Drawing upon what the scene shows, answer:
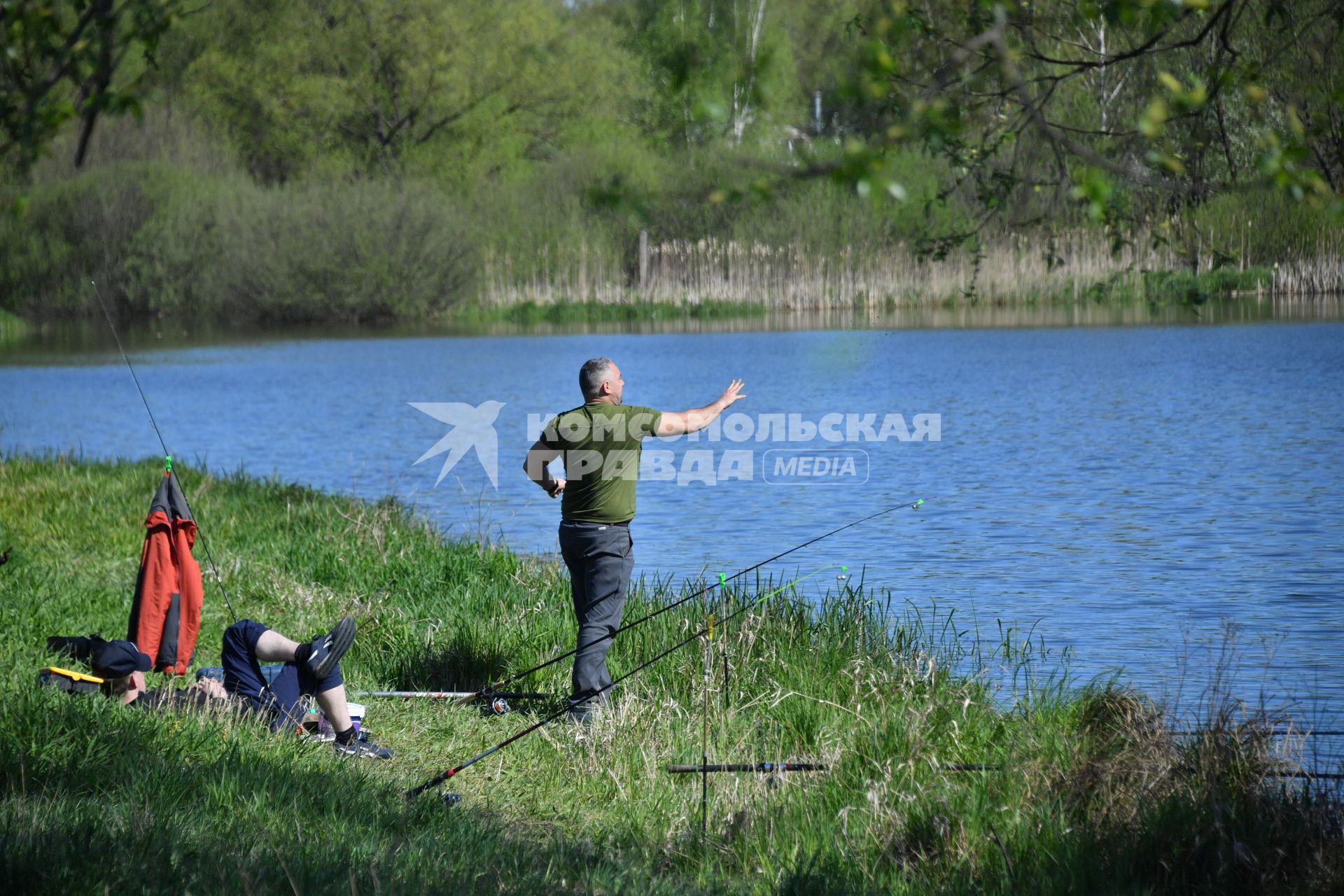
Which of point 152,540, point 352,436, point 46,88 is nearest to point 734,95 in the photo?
point 46,88

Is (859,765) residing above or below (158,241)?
below

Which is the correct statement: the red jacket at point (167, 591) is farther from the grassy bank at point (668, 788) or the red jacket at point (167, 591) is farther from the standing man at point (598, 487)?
the standing man at point (598, 487)

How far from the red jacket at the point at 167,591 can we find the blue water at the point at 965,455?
4.74 metres

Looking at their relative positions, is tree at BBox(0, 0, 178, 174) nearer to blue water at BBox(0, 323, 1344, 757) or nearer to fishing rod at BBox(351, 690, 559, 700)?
fishing rod at BBox(351, 690, 559, 700)

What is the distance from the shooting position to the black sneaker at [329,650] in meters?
6.59

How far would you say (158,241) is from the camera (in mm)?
48156

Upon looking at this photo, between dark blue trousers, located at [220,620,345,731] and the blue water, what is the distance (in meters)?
4.22

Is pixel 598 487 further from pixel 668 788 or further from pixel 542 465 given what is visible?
pixel 668 788

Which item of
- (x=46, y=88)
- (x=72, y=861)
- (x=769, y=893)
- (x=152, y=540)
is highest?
(x=46, y=88)

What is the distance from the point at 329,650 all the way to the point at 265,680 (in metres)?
0.53

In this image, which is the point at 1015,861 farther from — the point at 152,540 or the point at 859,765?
the point at 152,540

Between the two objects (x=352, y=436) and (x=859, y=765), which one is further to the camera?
(x=352, y=436)

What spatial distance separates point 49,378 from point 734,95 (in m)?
29.0

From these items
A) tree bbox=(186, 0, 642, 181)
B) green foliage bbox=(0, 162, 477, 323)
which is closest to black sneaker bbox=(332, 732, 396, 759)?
green foliage bbox=(0, 162, 477, 323)
